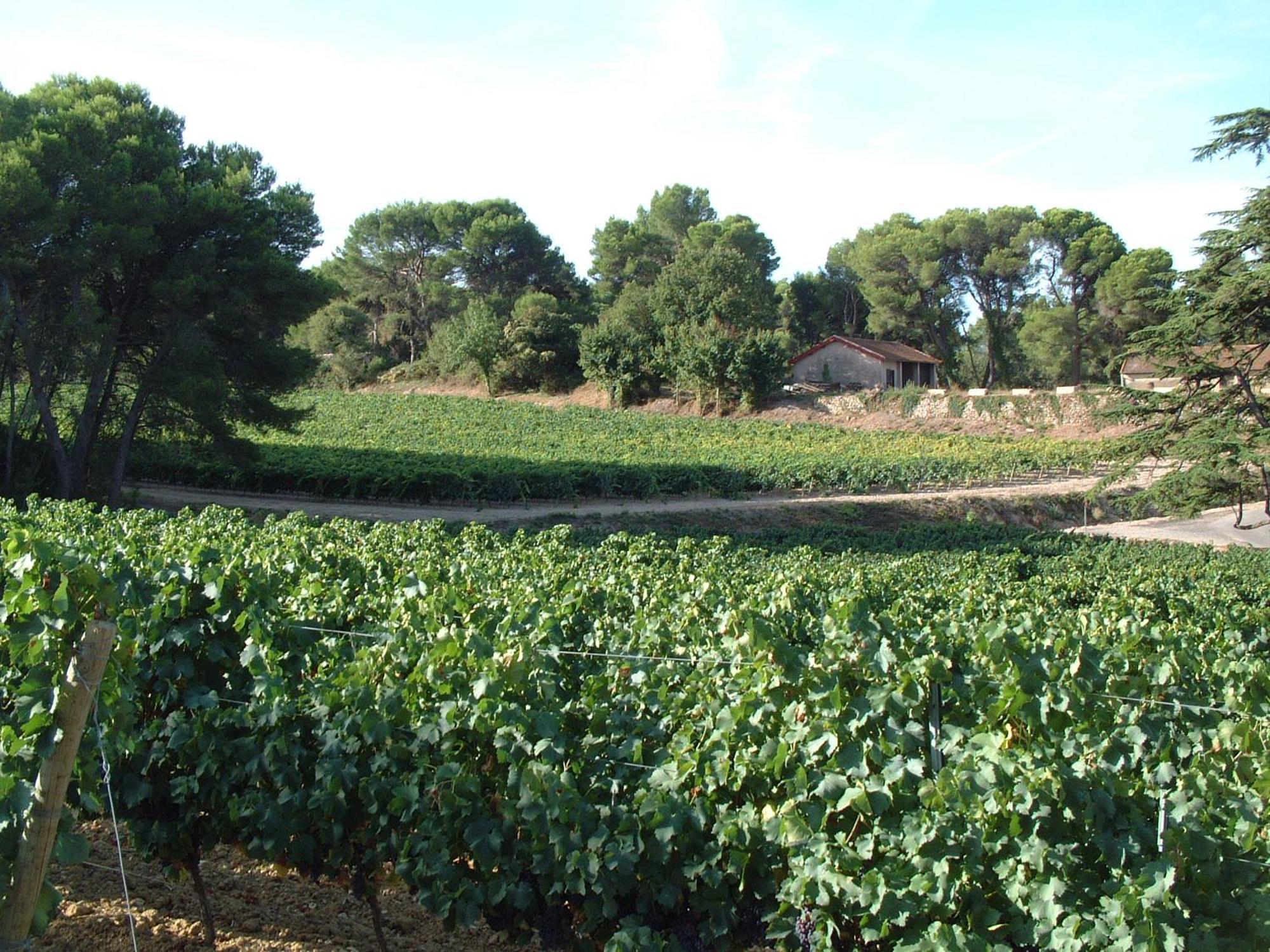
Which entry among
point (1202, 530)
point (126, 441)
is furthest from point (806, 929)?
point (1202, 530)

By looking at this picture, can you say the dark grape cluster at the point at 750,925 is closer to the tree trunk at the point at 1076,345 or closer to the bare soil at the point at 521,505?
the bare soil at the point at 521,505

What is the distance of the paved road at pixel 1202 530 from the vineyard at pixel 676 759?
2474 cm

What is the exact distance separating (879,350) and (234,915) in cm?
5792

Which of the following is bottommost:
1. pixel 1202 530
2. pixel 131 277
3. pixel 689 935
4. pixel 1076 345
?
pixel 689 935

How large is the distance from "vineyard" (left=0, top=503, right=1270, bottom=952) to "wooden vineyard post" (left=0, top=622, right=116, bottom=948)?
0.11 m

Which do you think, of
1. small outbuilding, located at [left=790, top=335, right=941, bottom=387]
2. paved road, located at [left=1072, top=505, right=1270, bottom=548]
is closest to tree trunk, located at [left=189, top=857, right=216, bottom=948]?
paved road, located at [left=1072, top=505, right=1270, bottom=548]

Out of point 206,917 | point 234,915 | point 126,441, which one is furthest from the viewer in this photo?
point 126,441

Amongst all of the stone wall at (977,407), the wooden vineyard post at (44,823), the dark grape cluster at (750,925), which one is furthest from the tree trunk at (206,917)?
the stone wall at (977,407)

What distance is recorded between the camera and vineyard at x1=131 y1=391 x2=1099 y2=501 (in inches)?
1179

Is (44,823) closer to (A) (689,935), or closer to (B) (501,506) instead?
(A) (689,935)

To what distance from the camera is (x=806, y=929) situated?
408 cm

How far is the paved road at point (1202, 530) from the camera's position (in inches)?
1109

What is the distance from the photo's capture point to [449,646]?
4.89m

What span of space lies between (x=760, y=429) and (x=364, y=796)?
45.0 m
